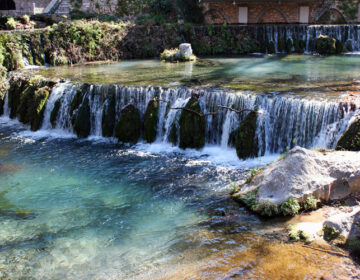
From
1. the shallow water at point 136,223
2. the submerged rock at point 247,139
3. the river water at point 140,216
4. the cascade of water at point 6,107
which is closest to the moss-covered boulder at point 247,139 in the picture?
the submerged rock at point 247,139

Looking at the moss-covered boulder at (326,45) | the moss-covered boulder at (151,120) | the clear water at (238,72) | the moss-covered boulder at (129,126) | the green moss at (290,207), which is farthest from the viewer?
the moss-covered boulder at (326,45)

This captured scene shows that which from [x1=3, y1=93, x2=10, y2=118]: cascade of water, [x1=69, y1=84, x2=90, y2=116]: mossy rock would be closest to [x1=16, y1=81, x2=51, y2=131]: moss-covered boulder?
[x1=3, y1=93, x2=10, y2=118]: cascade of water

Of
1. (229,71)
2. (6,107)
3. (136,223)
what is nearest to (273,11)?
(229,71)

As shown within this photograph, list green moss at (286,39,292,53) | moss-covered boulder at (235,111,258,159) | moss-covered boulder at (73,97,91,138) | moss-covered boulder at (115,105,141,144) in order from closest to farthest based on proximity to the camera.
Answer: moss-covered boulder at (235,111,258,159) → moss-covered boulder at (115,105,141,144) → moss-covered boulder at (73,97,91,138) → green moss at (286,39,292,53)

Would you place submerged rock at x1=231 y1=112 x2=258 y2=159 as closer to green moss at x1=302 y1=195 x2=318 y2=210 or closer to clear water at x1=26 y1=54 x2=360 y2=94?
clear water at x1=26 y1=54 x2=360 y2=94

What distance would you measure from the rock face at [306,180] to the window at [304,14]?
25.0 m

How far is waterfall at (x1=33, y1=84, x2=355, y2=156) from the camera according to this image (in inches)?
470

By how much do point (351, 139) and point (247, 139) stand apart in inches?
127

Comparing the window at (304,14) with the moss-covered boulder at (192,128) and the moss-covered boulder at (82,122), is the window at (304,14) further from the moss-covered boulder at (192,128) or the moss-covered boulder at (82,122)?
the moss-covered boulder at (82,122)

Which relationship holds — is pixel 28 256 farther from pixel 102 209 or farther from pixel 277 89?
pixel 277 89

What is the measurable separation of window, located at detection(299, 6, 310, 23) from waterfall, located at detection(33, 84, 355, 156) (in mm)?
20093

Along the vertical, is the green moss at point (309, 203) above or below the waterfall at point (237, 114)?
below

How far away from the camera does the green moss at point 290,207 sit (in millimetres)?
8164

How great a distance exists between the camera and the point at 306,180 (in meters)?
8.45
